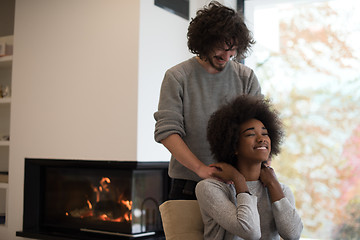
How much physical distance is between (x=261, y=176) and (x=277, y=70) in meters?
2.06

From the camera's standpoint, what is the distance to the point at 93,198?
330 cm

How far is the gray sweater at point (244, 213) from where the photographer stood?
139 centimetres

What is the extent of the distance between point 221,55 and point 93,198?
2017mm

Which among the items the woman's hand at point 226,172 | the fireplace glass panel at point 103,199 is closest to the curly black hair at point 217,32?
the woman's hand at point 226,172

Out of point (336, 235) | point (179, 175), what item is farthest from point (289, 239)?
point (336, 235)

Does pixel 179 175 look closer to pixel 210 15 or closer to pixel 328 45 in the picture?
pixel 210 15

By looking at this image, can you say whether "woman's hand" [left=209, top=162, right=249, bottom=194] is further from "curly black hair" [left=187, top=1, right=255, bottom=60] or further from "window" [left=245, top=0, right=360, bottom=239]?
"window" [left=245, top=0, right=360, bottom=239]

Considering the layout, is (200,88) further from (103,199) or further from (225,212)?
(103,199)

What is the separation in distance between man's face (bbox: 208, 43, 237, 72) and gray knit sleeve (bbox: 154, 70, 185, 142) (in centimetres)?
14

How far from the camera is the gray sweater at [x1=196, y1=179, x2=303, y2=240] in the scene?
4.55 feet

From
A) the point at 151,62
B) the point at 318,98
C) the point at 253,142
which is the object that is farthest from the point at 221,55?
the point at 318,98

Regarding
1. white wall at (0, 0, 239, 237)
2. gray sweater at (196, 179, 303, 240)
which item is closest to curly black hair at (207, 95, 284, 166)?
gray sweater at (196, 179, 303, 240)

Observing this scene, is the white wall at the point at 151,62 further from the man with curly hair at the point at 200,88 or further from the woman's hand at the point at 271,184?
the woman's hand at the point at 271,184

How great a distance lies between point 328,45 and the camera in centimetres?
330
